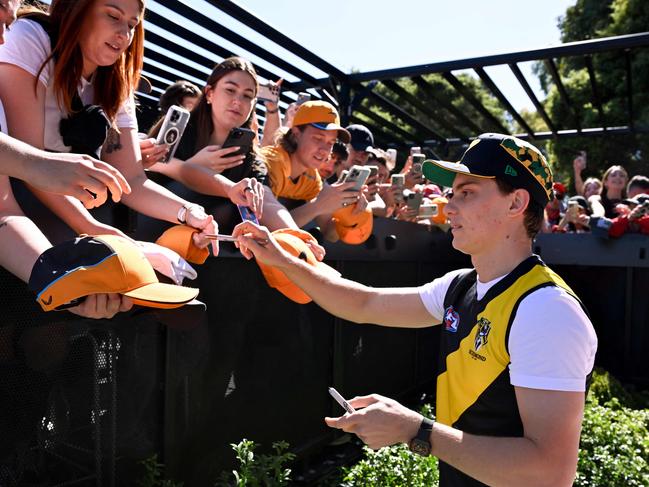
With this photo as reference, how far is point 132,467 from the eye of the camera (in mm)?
2725

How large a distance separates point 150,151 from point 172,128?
0.58 ft

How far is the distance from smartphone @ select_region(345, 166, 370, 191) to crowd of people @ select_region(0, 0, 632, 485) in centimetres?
78

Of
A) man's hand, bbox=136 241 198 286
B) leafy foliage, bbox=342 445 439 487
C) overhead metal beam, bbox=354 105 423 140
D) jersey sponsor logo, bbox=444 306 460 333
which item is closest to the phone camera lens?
man's hand, bbox=136 241 198 286

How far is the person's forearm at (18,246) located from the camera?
1.96 metres

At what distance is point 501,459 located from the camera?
5.75ft

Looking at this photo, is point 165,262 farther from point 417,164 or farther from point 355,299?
point 417,164

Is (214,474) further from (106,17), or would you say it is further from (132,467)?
Result: (106,17)

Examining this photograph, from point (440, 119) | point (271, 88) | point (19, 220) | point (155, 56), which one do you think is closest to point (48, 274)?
point (19, 220)

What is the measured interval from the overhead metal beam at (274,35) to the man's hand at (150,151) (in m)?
2.55

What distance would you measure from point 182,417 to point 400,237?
299 cm

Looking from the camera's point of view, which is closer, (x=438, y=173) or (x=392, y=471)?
(x=438, y=173)

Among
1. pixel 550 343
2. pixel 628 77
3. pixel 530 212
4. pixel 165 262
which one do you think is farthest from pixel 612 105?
pixel 165 262

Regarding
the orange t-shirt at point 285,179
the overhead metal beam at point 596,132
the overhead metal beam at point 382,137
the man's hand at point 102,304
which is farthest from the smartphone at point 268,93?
the overhead metal beam at point 596,132

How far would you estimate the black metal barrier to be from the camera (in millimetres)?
2236
